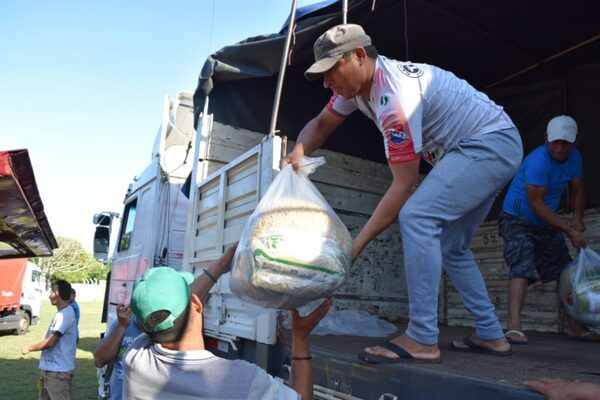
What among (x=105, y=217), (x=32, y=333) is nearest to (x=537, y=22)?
(x=105, y=217)

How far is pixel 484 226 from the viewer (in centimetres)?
431

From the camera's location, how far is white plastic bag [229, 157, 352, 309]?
1700 mm

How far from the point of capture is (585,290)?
279cm

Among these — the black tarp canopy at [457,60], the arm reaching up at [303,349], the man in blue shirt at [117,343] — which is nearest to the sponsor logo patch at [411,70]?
the arm reaching up at [303,349]

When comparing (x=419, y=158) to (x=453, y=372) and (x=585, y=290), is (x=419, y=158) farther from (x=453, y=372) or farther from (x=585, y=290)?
(x=585, y=290)

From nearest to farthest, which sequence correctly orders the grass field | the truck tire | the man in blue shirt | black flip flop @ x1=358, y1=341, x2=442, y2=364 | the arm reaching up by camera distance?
1. the arm reaching up
2. black flip flop @ x1=358, y1=341, x2=442, y2=364
3. the man in blue shirt
4. the grass field
5. the truck tire

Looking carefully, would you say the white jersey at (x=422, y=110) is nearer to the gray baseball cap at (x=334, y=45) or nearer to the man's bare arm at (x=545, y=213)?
the gray baseball cap at (x=334, y=45)

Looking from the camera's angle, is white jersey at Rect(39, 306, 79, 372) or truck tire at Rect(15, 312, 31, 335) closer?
white jersey at Rect(39, 306, 79, 372)

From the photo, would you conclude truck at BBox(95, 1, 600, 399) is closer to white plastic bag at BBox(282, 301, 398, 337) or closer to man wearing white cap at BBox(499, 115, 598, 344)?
white plastic bag at BBox(282, 301, 398, 337)

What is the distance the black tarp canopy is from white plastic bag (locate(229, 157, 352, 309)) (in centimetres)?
178

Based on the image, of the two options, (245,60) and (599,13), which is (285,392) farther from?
(599,13)

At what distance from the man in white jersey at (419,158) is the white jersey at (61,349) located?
370cm

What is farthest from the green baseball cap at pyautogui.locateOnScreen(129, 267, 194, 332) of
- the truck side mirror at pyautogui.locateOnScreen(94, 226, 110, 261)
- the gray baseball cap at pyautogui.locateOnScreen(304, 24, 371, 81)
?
the truck side mirror at pyautogui.locateOnScreen(94, 226, 110, 261)

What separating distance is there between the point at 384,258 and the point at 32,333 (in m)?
13.3
